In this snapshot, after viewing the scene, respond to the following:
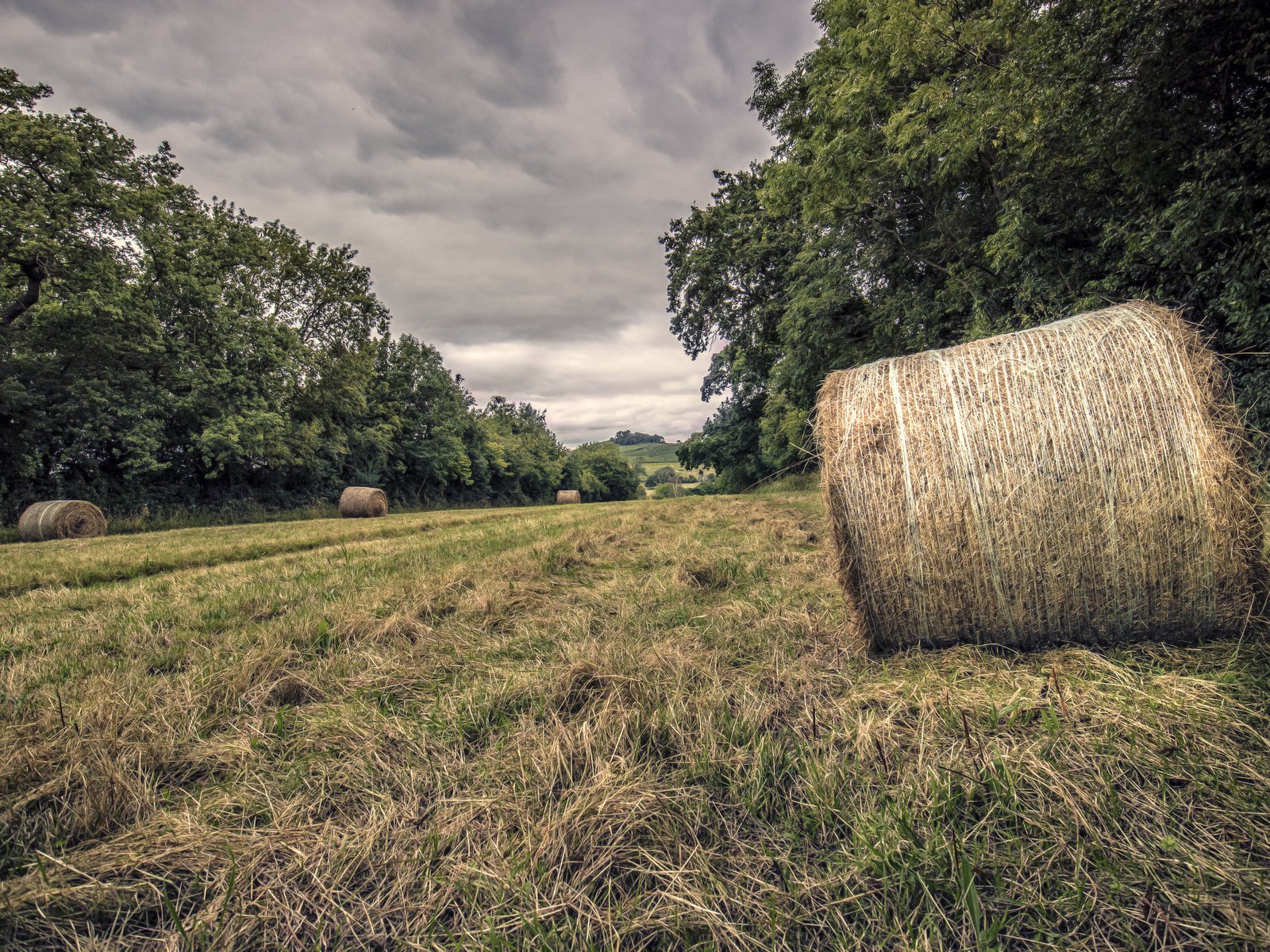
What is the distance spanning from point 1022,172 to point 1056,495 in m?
10.2

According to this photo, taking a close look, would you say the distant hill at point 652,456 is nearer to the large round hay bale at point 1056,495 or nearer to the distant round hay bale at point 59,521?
the distant round hay bale at point 59,521

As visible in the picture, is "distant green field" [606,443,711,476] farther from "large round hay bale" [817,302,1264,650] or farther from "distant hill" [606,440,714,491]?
"large round hay bale" [817,302,1264,650]

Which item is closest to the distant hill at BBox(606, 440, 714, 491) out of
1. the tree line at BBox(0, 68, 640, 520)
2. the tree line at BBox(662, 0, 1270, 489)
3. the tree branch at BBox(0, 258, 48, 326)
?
the tree line at BBox(0, 68, 640, 520)

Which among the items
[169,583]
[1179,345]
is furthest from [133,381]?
[1179,345]

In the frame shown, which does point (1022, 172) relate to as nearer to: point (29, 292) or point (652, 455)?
point (29, 292)

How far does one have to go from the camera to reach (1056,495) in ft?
8.93

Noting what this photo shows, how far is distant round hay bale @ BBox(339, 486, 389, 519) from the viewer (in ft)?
73.6

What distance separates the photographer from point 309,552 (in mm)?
8562

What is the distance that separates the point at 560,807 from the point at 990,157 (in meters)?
15.0

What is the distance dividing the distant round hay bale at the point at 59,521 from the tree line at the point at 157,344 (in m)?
5.12

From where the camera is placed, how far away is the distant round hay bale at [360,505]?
22.4 meters

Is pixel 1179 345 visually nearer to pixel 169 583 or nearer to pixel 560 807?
pixel 560 807

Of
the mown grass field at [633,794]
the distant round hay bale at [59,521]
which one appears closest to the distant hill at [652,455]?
the distant round hay bale at [59,521]

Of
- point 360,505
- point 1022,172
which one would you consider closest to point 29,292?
point 360,505
